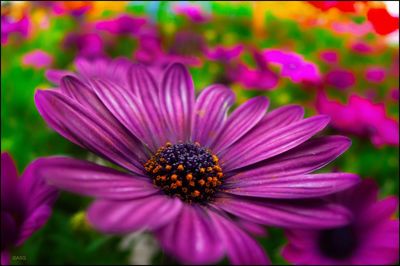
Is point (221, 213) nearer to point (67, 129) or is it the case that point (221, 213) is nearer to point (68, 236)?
point (67, 129)

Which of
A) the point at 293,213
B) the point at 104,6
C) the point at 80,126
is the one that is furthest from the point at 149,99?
the point at 104,6

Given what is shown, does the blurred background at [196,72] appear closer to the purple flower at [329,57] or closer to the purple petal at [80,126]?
the purple flower at [329,57]

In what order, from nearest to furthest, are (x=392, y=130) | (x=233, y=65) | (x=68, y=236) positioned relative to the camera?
1. (x=68, y=236)
2. (x=392, y=130)
3. (x=233, y=65)

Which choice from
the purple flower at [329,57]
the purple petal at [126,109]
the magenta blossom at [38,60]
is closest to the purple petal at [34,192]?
the purple petal at [126,109]

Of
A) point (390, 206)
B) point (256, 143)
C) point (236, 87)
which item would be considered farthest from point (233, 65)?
point (256, 143)

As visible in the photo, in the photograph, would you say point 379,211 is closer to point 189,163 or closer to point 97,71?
point 189,163

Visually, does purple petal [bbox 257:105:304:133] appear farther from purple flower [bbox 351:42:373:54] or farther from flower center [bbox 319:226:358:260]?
purple flower [bbox 351:42:373:54]
